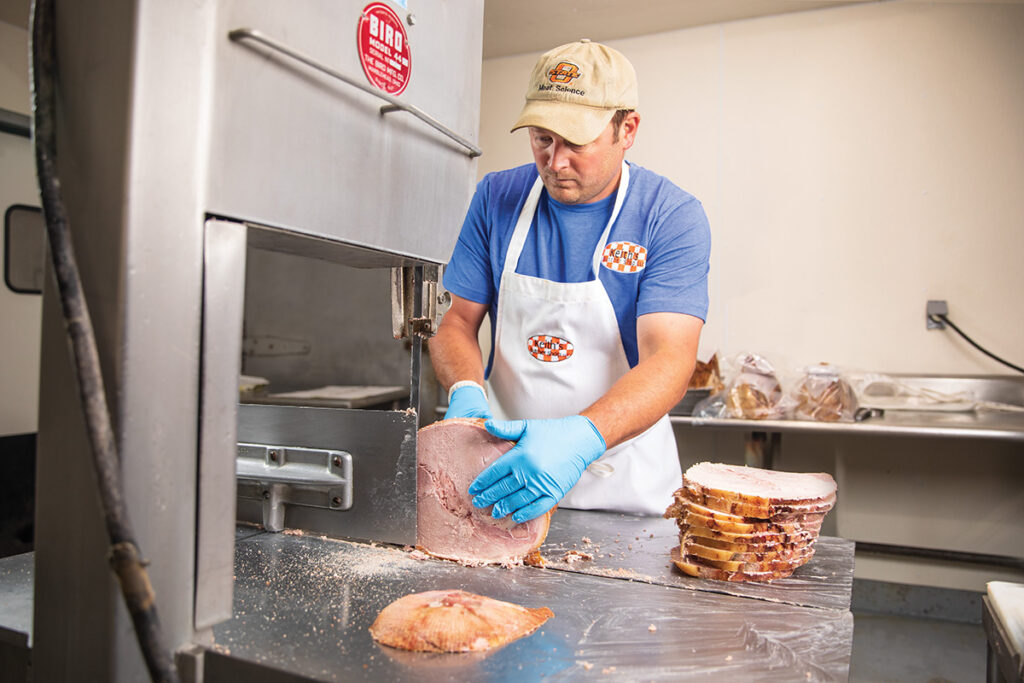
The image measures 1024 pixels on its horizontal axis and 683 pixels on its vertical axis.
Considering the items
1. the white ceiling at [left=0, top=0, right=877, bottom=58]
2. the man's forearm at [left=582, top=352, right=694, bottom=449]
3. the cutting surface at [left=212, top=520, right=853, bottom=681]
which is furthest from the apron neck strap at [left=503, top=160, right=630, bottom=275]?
the white ceiling at [left=0, top=0, right=877, bottom=58]

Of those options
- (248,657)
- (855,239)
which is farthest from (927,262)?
(248,657)

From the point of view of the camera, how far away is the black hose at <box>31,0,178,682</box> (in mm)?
823

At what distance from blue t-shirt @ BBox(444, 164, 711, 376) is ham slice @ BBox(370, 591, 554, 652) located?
1.05 meters

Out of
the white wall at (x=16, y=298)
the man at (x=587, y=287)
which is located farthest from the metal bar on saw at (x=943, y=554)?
the white wall at (x=16, y=298)

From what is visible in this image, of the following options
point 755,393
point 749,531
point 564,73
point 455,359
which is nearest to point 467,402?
point 455,359

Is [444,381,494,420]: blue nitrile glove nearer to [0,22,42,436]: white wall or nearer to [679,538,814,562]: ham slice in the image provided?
[679,538,814,562]: ham slice

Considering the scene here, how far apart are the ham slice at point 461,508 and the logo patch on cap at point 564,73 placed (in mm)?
931

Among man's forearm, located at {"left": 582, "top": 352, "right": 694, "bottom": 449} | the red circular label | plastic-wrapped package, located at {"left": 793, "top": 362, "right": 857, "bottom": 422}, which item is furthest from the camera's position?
plastic-wrapped package, located at {"left": 793, "top": 362, "right": 857, "bottom": 422}

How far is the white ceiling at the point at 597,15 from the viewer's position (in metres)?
4.04

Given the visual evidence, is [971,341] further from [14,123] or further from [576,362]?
[14,123]

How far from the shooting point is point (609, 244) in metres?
2.11

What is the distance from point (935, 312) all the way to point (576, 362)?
2.70 meters

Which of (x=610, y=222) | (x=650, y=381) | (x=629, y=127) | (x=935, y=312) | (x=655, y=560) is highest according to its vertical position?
(x=629, y=127)

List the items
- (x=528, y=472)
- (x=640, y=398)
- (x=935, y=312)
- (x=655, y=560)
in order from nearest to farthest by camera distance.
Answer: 1. (x=528, y=472)
2. (x=655, y=560)
3. (x=640, y=398)
4. (x=935, y=312)
